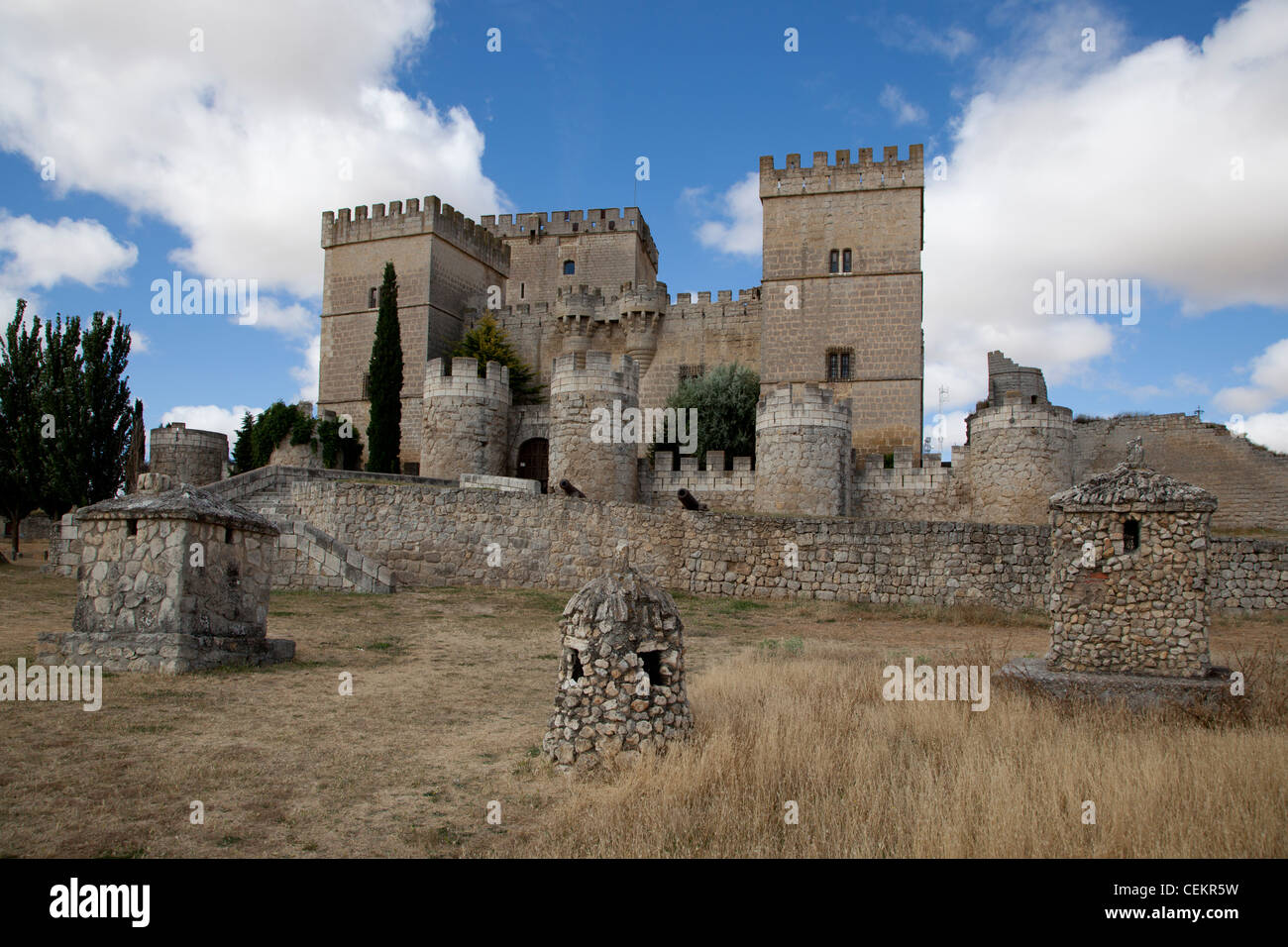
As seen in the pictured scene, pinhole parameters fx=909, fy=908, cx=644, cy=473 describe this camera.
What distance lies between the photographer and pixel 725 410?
27062mm

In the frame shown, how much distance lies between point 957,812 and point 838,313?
23.6 meters

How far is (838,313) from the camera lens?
Result: 26938mm

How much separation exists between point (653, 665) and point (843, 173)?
78.8 feet

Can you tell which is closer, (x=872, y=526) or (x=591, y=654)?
(x=591, y=654)

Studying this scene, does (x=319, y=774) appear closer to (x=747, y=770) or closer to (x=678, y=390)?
(x=747, y=770)

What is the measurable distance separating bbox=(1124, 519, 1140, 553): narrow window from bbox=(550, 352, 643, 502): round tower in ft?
49.3

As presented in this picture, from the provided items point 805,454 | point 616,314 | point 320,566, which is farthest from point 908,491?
point 320,566

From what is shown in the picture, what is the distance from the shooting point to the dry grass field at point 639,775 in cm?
448

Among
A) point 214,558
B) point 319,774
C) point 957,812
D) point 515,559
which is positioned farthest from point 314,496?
point 957,812

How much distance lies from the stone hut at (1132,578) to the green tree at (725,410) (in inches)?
742

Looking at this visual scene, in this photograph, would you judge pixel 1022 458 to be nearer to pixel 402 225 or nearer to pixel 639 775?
pixel 639 775

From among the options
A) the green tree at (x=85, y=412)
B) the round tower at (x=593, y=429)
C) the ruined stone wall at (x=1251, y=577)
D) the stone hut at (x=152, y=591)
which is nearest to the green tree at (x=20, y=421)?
the green tree at (x=85, y=412)

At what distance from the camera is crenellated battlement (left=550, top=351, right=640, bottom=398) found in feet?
73.6

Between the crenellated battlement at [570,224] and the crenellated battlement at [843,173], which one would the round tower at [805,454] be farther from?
the crenellated battlement at [570,224]
